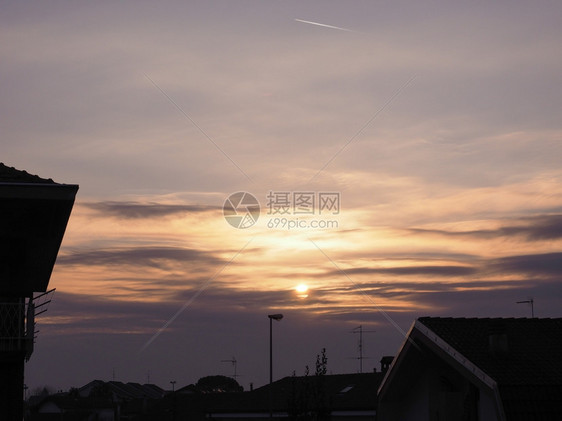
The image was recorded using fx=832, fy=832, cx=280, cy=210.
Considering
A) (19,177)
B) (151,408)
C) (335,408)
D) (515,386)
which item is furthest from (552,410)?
(151,408)

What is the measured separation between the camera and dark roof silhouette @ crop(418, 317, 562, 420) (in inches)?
781

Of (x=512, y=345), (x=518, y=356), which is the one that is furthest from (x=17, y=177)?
(x=518, y=356)

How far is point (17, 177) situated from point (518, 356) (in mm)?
15629

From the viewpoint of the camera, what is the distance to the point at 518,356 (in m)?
21.7

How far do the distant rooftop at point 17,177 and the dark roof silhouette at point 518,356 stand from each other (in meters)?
12.3

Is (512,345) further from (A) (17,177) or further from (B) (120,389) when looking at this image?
(B) (120,389)

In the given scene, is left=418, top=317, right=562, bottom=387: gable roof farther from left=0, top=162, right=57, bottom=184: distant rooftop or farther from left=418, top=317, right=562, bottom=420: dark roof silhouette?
left=0, top=162, right=57, bottom=184: distant rooftop

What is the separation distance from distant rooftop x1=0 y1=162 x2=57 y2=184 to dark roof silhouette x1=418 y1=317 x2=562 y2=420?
1230cm

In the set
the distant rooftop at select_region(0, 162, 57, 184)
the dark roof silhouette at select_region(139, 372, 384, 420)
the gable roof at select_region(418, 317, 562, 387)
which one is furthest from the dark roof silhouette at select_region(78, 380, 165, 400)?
the gable roof at select_region(418, 317, 562, 387)

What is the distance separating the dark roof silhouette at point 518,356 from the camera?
65.1ft

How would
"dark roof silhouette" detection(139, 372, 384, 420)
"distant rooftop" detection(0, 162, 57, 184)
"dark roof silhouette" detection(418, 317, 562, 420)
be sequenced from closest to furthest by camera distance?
"dark roof silhouette" detection(418, 317, 562, 420), "distant rooftop" detection(0, 162, 57, 184), "dark roof silhouette" detection(139, 372, 384, 420)

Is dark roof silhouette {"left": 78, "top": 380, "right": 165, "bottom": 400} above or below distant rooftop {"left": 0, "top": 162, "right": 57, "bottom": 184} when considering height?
below

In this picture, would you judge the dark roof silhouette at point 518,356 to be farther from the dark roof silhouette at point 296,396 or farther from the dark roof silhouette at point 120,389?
the dark roof silhouette at point 120,389

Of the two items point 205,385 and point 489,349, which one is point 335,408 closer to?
point 489,349
